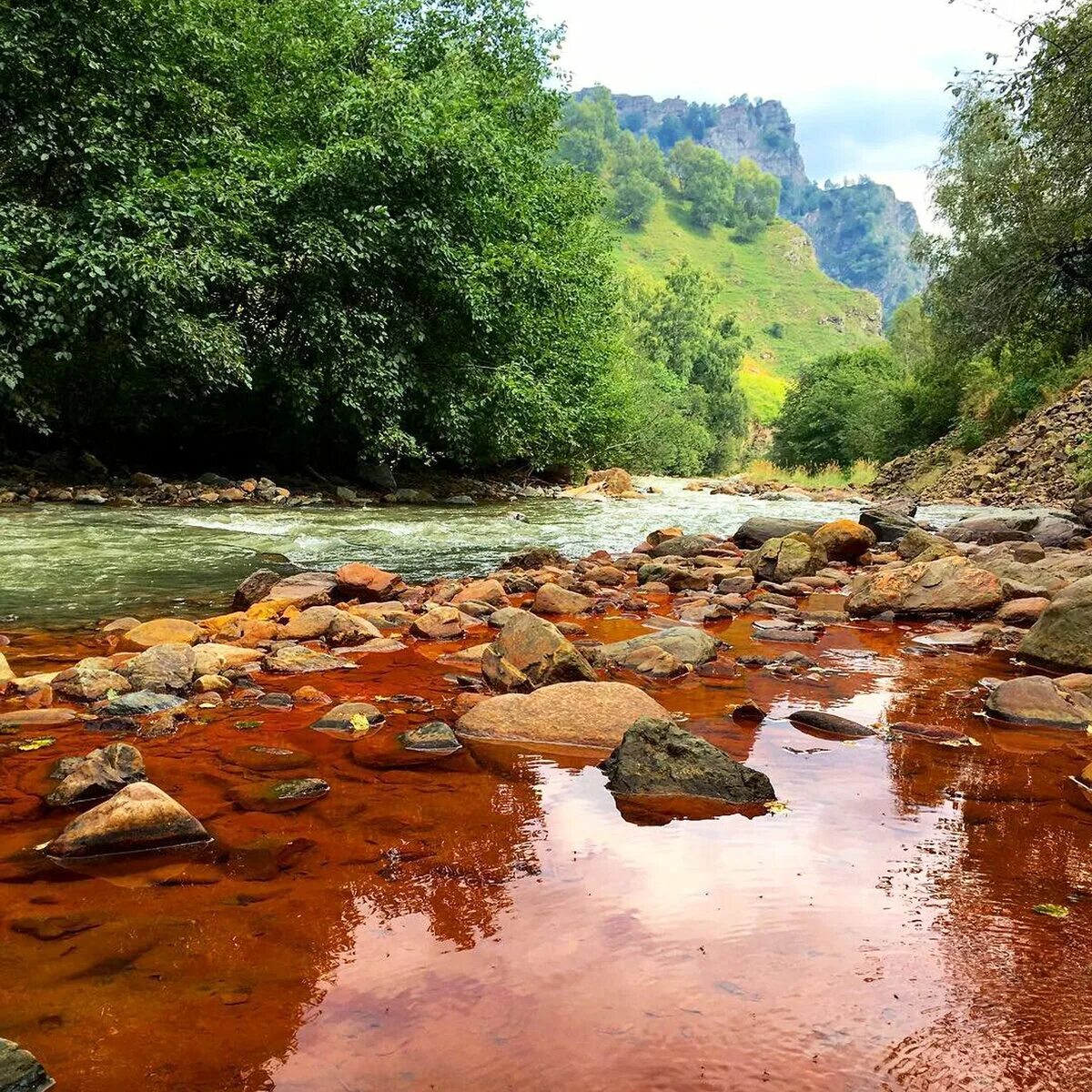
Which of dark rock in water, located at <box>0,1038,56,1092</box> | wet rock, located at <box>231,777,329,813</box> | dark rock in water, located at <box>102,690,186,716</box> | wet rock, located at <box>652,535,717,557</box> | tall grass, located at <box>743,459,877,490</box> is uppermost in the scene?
dark rock in water, located at <box>0,1038,56,1092</box>

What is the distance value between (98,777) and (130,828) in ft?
1.50

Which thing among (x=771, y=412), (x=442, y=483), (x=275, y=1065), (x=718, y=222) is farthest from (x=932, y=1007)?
(x=718, y=222)

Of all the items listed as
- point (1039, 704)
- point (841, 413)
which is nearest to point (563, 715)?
point (1039, 704)

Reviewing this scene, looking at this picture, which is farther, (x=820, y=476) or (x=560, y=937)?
(x=820, y=476)

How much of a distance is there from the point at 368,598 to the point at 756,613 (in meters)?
3.14

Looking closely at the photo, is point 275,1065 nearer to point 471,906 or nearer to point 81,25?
point 471,906

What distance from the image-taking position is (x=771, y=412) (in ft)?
292

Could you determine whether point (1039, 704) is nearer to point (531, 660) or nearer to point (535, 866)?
point (531, 660)

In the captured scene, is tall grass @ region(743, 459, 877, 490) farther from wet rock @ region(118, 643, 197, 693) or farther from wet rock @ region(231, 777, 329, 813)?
wet rock @ region(231, 777, 329, 813)

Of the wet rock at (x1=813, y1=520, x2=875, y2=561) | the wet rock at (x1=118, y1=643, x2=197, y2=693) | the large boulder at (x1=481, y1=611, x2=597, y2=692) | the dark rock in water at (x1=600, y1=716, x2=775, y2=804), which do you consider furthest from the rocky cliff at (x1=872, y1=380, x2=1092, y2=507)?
the wet rock at (x1=118, y1=643, x2=197, y2=693)

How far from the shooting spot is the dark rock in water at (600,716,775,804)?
10.0 ft

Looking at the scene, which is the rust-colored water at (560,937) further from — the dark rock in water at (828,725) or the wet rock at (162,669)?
the wet rock at (162,669)

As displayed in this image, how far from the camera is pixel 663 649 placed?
5148 mm

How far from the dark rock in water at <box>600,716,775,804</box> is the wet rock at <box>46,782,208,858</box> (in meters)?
1.47
